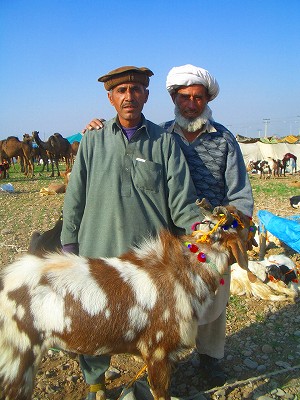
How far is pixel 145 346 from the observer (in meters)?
2.66

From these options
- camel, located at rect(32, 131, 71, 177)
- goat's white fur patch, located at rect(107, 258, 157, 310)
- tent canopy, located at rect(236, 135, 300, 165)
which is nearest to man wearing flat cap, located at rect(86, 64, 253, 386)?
goat's white fur patch, located at rect(107, 258, 157, 310)

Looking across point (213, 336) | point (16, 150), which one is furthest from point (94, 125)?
point (16, 150)

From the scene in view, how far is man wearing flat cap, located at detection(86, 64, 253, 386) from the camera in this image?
10.8 ft

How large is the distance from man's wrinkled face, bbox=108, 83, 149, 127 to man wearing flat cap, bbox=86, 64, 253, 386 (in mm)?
296

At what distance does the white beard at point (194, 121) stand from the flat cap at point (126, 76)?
57 centimetres

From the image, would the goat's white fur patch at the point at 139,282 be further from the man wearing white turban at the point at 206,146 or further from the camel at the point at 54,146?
the camel at the point at 54,146

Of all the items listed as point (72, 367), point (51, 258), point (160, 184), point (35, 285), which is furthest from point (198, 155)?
→ point (72, 367)

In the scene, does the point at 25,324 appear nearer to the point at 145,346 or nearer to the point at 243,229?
the point at 145,346

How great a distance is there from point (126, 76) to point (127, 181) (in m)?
0.82

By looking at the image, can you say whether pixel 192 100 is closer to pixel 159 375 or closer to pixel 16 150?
pixel 159 375

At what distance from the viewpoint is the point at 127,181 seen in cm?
298

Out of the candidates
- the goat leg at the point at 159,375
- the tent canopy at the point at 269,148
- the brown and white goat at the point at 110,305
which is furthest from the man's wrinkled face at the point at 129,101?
the tent canopy at the point at 269,148

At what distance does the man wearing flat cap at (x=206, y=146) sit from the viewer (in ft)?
10.8

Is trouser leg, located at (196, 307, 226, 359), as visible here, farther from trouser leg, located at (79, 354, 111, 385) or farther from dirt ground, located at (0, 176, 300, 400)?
trouser leg, located at (79, 354, 111, 385)
